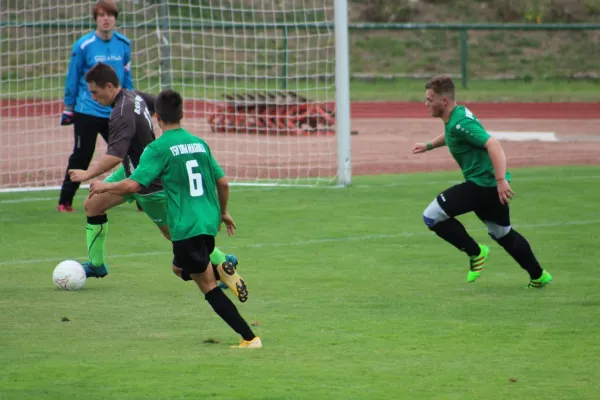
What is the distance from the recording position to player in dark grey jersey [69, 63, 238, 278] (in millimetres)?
8367

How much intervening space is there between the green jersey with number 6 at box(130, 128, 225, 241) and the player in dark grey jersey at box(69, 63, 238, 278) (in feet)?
5.24

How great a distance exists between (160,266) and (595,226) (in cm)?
466

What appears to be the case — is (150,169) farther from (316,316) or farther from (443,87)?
(443,87)

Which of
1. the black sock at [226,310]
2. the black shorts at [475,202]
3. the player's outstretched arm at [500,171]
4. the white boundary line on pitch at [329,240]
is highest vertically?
the player's outstretched arm at [500,171]

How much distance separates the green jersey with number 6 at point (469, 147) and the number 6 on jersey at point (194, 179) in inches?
98.6

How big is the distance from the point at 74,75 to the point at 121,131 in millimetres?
4396

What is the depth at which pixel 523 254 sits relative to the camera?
851cm

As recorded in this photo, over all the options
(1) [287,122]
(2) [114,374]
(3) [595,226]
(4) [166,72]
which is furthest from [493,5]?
(2) [114,374]

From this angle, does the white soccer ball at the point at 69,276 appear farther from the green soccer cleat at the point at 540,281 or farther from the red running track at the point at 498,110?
the red running track at the point at 498,110

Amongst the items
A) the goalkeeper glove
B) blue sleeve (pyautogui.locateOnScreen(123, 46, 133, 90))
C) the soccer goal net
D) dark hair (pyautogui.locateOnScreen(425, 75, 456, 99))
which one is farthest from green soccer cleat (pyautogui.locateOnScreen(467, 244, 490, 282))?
the soccer goal net

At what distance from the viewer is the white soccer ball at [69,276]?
8602mm

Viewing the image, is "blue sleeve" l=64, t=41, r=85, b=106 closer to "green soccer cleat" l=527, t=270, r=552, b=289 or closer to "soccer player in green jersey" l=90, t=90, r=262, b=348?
"green soccer cleat" l=527, t=270, r=552, b=289

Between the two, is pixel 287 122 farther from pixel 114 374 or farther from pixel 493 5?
pixel 493 5

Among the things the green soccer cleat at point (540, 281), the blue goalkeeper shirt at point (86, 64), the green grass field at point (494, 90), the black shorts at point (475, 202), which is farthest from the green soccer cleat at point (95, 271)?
the green grass field at point (494, 90)
